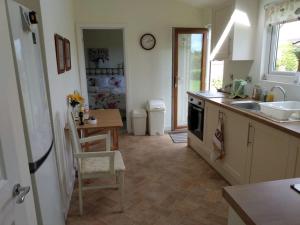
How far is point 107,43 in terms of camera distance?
6.76 m

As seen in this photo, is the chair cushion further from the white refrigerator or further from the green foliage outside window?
the green foliage outside window

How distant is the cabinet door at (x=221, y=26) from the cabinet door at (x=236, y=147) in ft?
3.44

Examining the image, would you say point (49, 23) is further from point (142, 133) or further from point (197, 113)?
point (142, 133)

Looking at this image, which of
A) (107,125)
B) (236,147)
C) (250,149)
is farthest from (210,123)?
(107,125)

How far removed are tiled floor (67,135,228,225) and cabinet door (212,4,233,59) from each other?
1600 mm

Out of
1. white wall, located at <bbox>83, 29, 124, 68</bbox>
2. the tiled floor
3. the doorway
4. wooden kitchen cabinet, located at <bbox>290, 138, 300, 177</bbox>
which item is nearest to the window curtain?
wooden kitchen cabinet, located at <bbox>290, 138, 300, 177</bbox>

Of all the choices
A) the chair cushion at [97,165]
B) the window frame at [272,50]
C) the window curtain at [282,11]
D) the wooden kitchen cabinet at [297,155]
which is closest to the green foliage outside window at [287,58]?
the window frame at [272,50]

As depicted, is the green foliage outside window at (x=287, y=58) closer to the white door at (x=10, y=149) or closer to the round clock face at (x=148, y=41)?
the round clock face at (x=148, y=41)

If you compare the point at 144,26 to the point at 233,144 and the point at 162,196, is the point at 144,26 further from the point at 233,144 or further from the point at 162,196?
the point at 162,196

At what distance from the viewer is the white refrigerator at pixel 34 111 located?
4.11 ft

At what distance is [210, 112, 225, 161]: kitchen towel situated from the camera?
276 cm

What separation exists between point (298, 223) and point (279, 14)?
103 inches

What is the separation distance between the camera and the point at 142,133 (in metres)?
4.57

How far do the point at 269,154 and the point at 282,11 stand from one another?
65.6 inches
